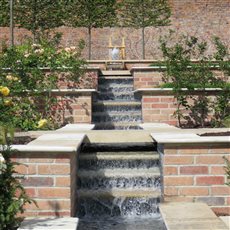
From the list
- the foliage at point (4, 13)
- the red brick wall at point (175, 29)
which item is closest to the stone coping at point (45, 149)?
the red brick wall at point (175, 29)

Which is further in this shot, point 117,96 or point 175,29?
point 175,29

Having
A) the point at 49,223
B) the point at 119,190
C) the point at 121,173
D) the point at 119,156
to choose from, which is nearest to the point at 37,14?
the point at 119,156

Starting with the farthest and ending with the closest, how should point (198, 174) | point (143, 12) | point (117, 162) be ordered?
point (143, 12), point (117, 162), point (198, 174)

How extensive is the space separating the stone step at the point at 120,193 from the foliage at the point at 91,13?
1107 cm

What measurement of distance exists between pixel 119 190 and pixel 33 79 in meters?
4.32

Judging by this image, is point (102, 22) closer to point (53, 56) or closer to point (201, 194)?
point (53, 56)

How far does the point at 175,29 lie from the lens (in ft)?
56.4

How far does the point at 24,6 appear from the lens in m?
15.8

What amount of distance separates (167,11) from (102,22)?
2.15 metres

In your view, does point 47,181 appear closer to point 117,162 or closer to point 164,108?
point 117,162

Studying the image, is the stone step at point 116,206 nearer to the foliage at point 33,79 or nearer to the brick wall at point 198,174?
the brick wall at point 198,174

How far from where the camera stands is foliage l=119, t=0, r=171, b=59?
15.5 metres

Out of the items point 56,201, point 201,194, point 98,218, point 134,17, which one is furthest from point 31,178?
point 134,17

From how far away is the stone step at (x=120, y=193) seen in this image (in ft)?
15.2
